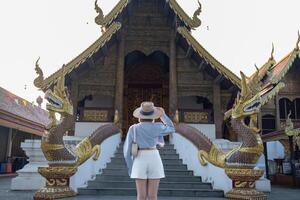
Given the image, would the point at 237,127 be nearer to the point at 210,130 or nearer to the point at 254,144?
the point at 254,144

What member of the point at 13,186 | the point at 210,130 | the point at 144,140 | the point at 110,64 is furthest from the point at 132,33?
the point at 144,140

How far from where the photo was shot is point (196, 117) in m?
10.2

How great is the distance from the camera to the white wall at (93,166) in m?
5.48

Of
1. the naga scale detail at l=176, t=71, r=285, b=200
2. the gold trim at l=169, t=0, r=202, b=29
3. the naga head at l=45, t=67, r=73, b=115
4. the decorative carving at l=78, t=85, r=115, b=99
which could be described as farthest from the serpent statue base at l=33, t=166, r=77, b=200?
the gold trim at l=169, t=0, r=202, b=29

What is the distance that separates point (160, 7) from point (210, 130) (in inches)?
182

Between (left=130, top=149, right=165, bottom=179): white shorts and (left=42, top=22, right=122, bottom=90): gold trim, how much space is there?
6.06m

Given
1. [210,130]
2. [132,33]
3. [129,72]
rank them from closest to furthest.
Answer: [210,130] → [132,33] → [129,72]

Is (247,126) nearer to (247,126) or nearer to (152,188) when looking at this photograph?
(247,126)

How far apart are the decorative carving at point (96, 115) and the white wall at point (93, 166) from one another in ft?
5.92

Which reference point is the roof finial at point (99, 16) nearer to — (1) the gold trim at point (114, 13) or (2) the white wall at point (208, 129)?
(1) the gold trim at point (114, 13)

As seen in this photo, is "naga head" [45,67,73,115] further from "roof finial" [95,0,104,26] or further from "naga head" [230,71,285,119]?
"roof finial" [95,0,104,26]

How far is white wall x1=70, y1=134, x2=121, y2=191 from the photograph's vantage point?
216 inches

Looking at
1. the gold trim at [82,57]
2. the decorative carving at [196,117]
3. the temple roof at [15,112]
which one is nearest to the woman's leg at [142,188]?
the gold trim at [82,57]

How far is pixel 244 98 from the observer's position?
4.80 m
